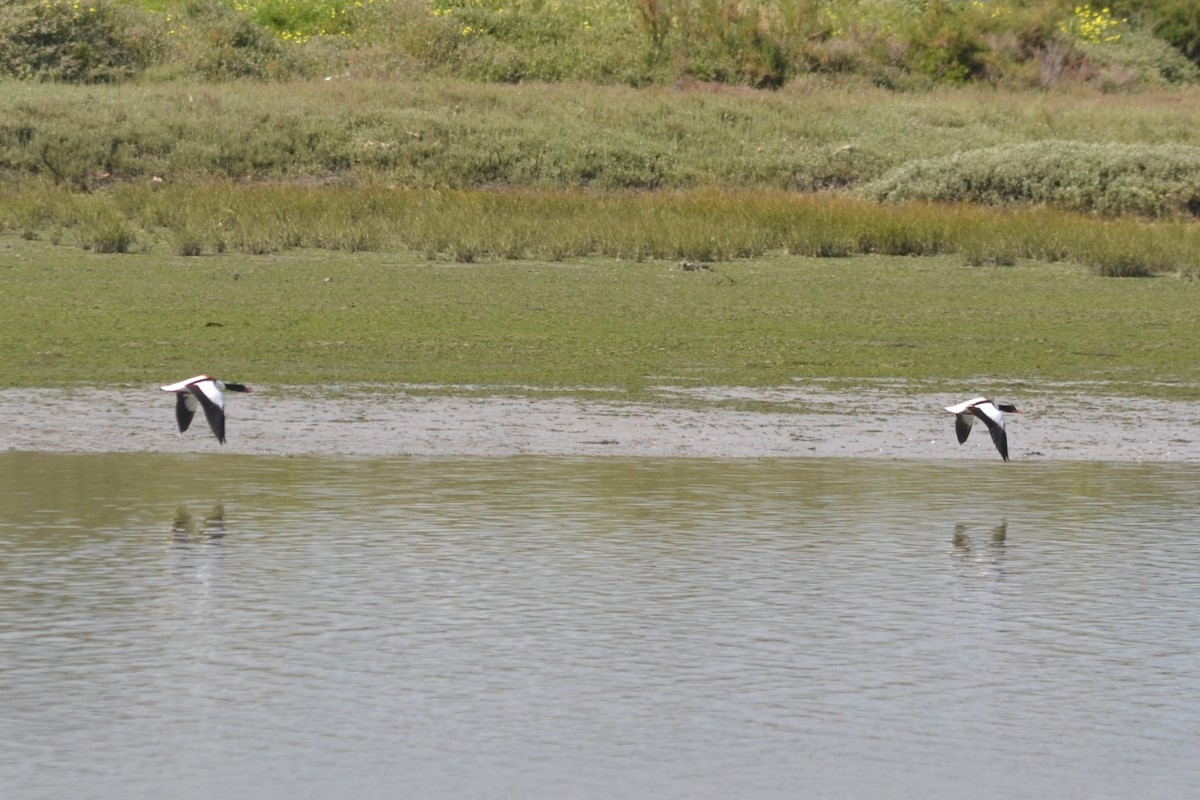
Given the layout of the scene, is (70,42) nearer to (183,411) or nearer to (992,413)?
(183,411)

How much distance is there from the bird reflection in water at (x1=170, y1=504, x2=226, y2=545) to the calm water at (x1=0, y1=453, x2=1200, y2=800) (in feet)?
0.06

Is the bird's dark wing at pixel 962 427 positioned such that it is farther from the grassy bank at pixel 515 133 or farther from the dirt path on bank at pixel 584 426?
the grassy bank at pixel 515 133

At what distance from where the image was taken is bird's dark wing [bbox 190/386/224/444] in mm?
8773

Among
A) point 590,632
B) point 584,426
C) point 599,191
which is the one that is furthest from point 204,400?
point 599,191

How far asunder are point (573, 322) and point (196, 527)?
710 centimetres

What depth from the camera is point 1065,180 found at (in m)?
A: 26.3

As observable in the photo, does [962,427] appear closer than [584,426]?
Yes

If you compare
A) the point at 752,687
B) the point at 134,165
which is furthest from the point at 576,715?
the point at 134,165

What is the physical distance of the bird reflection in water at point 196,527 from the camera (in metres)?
7.78

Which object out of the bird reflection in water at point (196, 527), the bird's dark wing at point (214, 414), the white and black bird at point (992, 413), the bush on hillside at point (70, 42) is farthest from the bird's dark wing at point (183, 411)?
the bush on hillside at point (70, 42)

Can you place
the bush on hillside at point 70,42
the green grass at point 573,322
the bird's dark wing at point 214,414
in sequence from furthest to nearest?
the bush on hillside at point 70,42 → the green grass at point 573,322 → the bird's dark wing at point 214,414

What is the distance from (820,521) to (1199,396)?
15.4 feet

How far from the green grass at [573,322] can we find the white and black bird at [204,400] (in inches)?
111

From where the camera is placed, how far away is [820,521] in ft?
27.4
